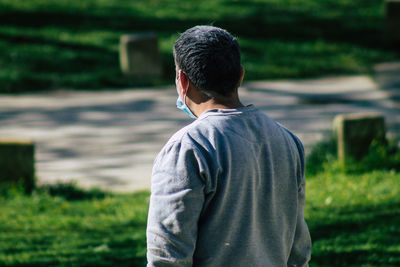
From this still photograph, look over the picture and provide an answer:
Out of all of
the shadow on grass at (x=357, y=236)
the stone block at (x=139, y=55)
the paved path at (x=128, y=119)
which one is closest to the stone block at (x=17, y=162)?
the paved path at (x=128, y=119)

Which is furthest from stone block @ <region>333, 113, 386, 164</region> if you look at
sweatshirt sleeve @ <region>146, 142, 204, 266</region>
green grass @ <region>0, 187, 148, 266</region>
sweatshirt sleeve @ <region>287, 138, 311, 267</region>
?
sweatshirt sleeve @ <region>146, 142, 204, 266</region>

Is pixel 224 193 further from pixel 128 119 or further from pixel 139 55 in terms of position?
pixel 139 55

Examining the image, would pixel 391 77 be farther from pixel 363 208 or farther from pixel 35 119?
pixel 363 208

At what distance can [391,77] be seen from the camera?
43.1ft

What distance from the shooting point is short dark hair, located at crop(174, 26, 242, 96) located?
2.07m

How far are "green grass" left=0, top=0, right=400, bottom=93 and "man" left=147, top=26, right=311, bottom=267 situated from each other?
11159 millimetres

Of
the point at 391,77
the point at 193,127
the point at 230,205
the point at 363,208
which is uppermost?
the point at 193,127

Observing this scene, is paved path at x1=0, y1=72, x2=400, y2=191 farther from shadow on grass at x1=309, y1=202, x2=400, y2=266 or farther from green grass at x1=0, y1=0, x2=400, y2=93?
shadow on grass at x1=309, y1=202, x2=400, y2=266

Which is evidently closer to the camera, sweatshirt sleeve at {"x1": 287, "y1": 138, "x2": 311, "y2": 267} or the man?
the man

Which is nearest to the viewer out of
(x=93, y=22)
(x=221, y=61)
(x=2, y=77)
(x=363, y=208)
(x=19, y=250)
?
(x=221, y=61)

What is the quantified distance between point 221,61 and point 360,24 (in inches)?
648

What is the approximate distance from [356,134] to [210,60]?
526 centimetres

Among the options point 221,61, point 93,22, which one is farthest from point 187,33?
point 93,22

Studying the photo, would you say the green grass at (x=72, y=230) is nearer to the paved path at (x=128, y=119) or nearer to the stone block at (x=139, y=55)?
the paved path at (x=128, y=119)
